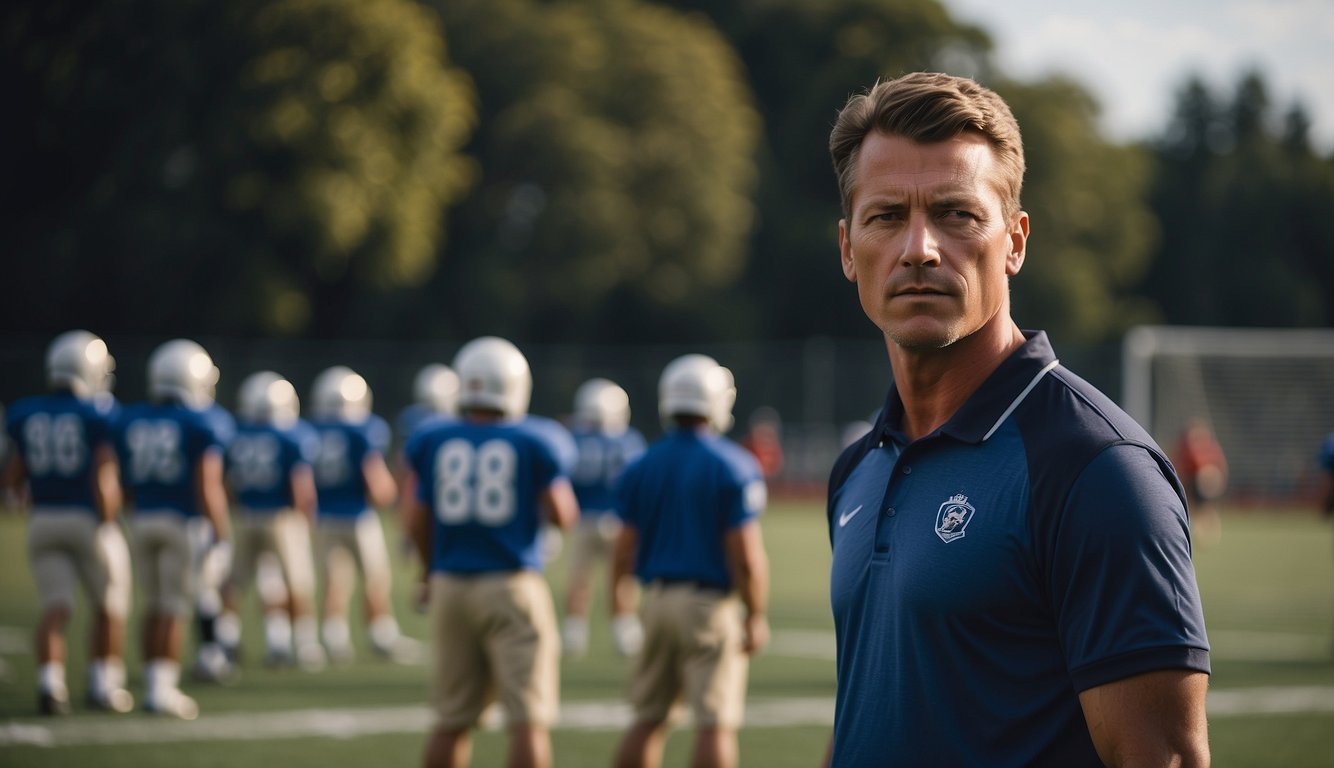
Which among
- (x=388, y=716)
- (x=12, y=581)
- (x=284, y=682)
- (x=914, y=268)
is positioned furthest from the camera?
(x=12, y=581)

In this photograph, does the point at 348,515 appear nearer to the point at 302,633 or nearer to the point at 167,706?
the point at 302,633

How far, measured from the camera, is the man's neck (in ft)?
8.38

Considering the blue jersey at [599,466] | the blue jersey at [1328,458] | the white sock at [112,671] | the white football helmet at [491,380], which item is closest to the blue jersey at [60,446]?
the white sock at [112,671]

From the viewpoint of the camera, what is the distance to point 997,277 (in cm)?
251

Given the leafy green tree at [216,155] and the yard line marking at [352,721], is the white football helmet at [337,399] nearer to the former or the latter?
the yard line marking at [352,721]

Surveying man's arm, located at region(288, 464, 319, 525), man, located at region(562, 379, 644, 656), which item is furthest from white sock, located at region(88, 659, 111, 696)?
man, located at region(562, 379, 644, 656)

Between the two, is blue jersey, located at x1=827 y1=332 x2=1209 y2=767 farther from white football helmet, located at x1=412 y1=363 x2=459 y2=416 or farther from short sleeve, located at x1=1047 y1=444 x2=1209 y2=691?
white football helmet, located at x1=412 y1=363 x2=459 y2=416

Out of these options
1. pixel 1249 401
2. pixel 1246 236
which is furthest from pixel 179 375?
pixel 1246 236

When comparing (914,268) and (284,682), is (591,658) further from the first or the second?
(914,268)

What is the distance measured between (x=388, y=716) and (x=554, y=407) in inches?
1048

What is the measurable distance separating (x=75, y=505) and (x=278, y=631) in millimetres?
2792

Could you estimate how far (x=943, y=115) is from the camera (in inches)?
97.4

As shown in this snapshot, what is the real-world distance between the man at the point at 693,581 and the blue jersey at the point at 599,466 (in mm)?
6332

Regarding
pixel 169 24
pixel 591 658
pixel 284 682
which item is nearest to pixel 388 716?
pixel 284 682
